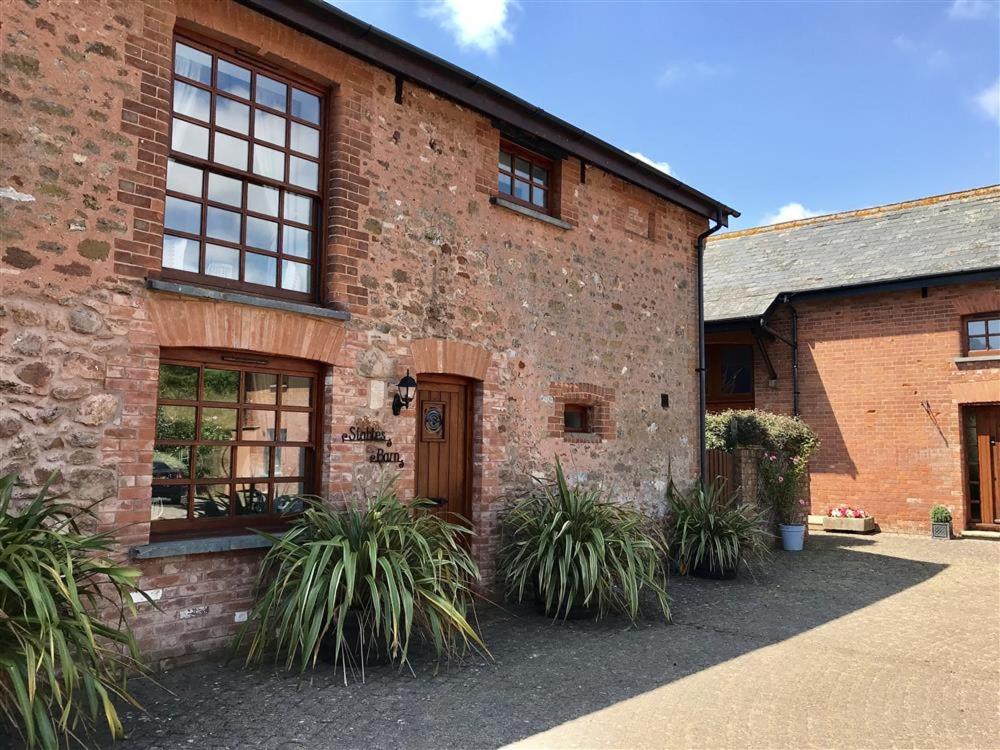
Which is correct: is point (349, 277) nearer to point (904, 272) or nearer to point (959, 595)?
point (959, 595)

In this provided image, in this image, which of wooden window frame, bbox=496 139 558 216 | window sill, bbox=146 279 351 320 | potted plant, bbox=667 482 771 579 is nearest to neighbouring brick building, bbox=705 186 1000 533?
potted plant, bbox=667 482 771 579

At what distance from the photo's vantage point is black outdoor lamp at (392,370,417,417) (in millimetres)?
6559

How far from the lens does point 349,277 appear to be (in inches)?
247

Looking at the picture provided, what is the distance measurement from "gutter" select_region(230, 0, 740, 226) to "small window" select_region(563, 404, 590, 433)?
2910 millimetres

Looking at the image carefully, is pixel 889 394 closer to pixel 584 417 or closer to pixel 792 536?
pixel 792 536

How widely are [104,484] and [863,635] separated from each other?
630 cm

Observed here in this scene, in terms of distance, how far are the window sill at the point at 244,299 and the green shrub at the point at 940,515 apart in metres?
11.9

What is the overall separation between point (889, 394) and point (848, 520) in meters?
2.53

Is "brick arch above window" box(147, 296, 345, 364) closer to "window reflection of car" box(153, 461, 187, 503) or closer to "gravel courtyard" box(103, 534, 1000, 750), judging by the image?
"window reflection of car" box(153, 461, 187, 503)

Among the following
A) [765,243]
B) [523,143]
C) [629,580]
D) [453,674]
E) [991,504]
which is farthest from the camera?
[765,243]

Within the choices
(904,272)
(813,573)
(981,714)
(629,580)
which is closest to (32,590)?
(629,580)

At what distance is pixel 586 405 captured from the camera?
8.74 m

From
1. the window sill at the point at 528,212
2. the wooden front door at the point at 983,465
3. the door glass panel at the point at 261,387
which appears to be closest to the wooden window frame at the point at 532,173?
the window sill at the point at 528,212

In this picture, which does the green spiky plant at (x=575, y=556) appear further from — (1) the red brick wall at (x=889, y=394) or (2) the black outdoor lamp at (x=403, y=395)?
(1) the red brick wall at (x=889, y=394)
